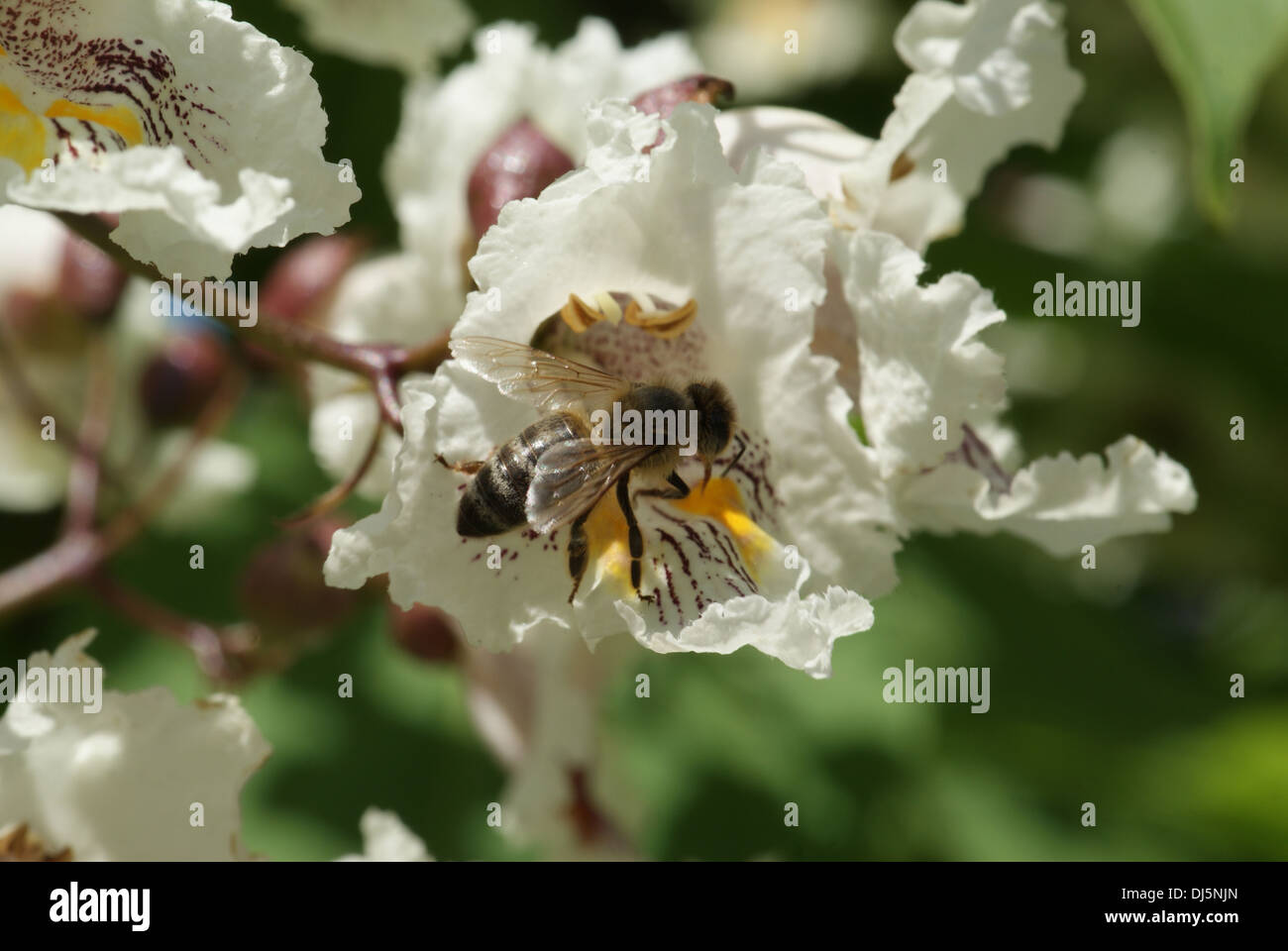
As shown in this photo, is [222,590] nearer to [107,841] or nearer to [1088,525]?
[107,841]

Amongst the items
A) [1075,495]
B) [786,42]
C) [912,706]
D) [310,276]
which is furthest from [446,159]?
[786,42]

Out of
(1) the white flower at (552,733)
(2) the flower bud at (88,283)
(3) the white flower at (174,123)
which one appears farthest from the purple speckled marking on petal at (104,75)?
(2) the flower bud at (88,283)

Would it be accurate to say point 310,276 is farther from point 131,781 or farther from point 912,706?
point 912,706

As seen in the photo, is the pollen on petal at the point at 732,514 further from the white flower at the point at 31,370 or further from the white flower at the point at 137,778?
the white flower at the point at 31,370

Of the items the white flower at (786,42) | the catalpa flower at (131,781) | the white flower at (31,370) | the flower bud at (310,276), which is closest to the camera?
the catalpa flower at (131,781)

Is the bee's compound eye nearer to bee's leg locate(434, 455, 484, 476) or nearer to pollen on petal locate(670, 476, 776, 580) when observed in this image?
pollen on petal locate(670, 476, 776, 580)

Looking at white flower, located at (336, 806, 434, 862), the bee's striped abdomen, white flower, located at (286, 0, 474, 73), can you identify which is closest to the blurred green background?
white flower, located at (286, 0, 474, 73)
